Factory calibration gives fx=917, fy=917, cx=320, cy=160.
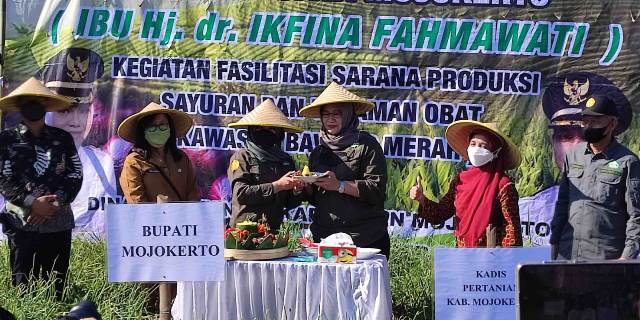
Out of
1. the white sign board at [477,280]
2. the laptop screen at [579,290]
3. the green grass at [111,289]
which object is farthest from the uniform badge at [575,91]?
the laptop screen at [579,290]

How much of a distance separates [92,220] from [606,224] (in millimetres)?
4265

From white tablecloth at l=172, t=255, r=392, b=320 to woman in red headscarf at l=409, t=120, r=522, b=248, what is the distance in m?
0.59

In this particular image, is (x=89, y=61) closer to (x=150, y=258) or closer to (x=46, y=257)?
(x=46, y=257)

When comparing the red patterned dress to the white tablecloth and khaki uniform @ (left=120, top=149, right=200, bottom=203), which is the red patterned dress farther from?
khaki uniform @ (left=120, top=149, right=200, bottom=203)

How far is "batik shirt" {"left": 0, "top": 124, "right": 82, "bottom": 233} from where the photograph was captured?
5852 mm

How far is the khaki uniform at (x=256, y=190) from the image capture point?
5531mm

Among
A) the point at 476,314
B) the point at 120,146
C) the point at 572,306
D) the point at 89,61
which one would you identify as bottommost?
the point at 476,314

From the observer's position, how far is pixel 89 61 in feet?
25.1

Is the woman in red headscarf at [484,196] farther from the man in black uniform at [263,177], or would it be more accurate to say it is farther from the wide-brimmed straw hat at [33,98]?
the wide-brimmed straw hat at [33,98]

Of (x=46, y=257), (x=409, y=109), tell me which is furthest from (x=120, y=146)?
(x=409, y=109)

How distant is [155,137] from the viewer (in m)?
5.76

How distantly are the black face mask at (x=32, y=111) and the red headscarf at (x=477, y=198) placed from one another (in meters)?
2.76

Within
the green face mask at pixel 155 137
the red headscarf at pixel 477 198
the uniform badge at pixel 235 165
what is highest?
the green face mask at pixel 155 137

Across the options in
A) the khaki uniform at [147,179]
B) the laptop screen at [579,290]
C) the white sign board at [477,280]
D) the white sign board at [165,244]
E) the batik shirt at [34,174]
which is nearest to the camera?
the laptop screen at [579,290]
